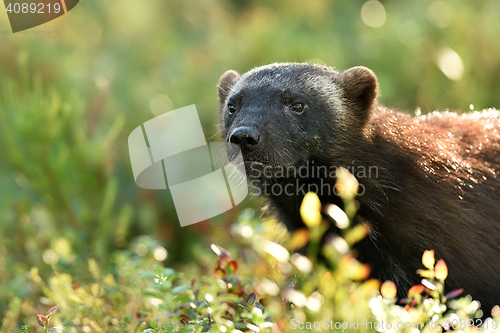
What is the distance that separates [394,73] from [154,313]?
18.3 feet

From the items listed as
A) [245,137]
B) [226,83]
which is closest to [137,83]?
[226,83]

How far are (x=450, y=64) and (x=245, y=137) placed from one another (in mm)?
4796

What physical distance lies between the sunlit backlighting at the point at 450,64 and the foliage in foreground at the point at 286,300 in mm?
4066

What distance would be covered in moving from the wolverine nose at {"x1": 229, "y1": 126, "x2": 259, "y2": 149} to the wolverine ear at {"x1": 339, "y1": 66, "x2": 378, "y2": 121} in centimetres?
80

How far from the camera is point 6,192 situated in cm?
517

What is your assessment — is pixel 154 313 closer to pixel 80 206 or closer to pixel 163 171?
pixel 80 206

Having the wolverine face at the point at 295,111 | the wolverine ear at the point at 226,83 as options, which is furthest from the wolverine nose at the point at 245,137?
the wolverine ear at the point at 226,83

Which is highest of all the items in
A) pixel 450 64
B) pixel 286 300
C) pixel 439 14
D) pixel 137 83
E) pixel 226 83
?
pixel 226 83

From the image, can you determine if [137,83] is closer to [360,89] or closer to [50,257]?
[50,257]

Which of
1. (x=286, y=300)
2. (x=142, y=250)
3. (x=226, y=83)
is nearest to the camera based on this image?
(x=286, y=300)

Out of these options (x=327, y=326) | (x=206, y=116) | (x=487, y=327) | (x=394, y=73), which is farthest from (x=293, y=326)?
(x=394, y=73)

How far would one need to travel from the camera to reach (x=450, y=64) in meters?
6.79

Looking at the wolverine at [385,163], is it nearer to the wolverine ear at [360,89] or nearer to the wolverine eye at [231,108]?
the wolverine ear at [360,89]

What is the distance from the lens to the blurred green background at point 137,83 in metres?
4.31
